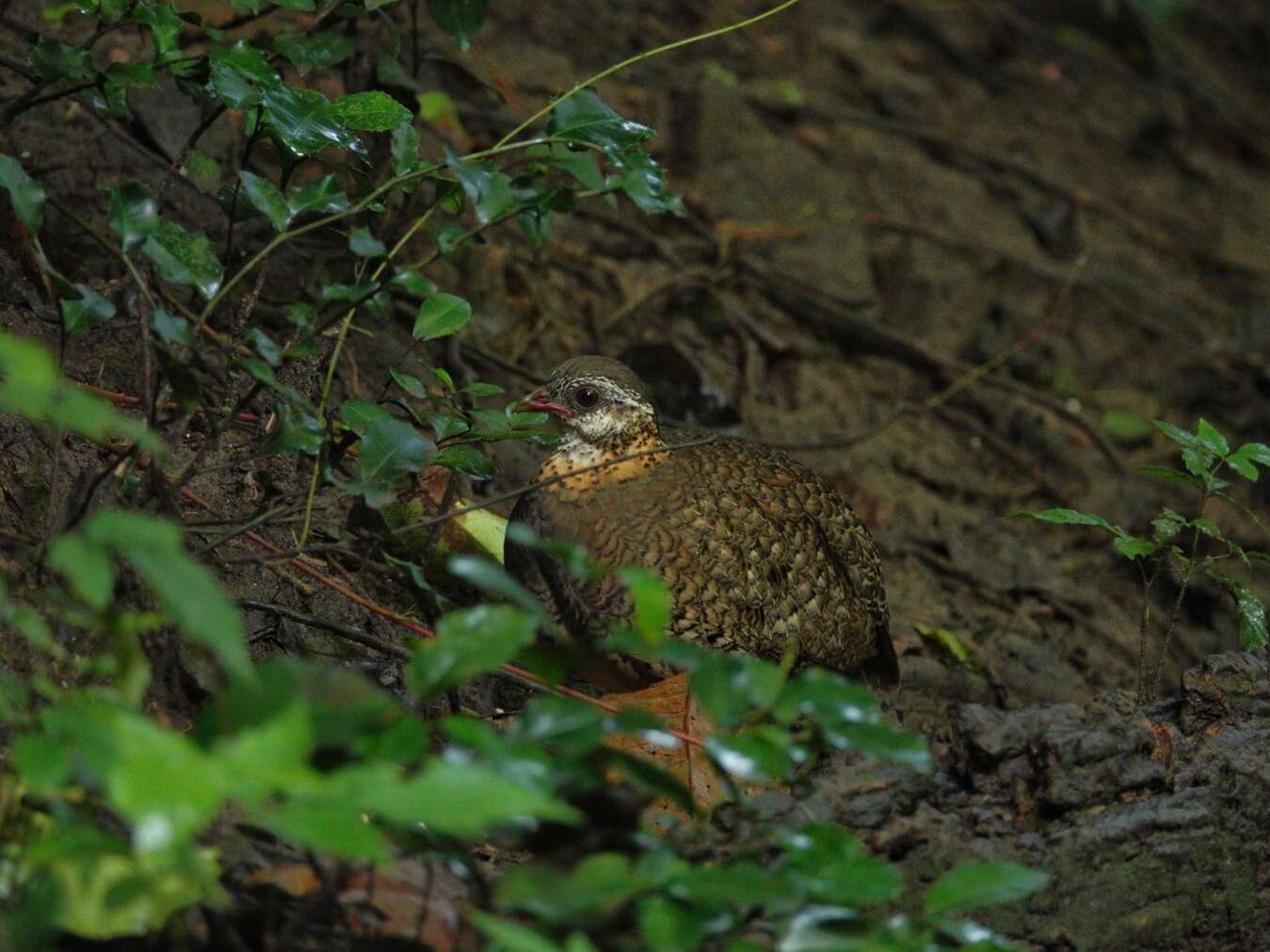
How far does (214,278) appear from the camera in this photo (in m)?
3.06

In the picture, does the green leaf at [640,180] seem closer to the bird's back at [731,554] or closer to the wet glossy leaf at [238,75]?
the wet glossy leaf at [238,75]

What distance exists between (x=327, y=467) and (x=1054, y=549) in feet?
12.3

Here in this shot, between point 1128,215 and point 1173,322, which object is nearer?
point 1173,322

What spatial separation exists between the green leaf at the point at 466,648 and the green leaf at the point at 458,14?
2.39 meters

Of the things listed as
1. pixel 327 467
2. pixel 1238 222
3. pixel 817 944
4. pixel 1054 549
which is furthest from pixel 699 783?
pixel 1238 222

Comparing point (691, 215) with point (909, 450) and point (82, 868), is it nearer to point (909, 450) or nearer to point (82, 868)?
point (909, 450)

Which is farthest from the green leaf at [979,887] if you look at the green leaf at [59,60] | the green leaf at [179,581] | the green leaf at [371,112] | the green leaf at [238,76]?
the green leaf at [59,60]

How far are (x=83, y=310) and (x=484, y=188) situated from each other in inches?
31.6

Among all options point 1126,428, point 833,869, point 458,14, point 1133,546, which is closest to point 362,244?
point 833,869

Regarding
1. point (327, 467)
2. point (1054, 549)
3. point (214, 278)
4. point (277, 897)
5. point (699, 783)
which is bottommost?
point (1054, 549)

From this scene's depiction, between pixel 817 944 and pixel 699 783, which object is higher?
pixel 817 944

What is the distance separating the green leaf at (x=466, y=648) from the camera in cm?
Result: 211

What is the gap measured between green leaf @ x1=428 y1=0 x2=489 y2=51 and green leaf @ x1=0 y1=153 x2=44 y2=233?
1.59m

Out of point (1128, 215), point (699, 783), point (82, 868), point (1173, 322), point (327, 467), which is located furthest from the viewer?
point (1128, 215)
